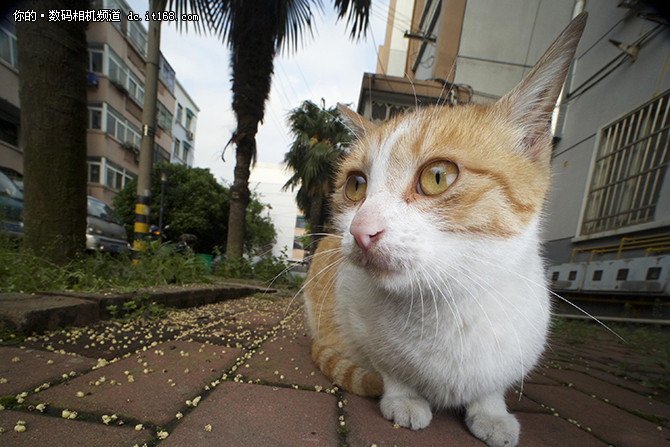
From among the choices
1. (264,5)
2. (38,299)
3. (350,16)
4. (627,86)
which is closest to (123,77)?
(264,5)

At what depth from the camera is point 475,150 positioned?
91 cm

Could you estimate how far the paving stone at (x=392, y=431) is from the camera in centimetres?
87

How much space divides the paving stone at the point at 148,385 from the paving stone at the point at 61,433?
0.06 m

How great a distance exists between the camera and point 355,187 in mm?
1129

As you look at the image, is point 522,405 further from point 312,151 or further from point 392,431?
point 312,151

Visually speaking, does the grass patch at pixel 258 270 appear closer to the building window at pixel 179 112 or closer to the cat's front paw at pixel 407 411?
the cat's front paw at pixel 407 411

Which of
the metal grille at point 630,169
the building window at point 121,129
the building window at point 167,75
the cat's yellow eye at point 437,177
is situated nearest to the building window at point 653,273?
the metal grille at point 630,169

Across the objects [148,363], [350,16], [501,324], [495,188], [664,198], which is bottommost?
[148,363]

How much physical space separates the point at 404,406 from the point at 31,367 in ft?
4.40

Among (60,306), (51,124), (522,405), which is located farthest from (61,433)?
(51,124)

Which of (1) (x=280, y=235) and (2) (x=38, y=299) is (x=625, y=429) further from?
(1) (x=280, y=235)

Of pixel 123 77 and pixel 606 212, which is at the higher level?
pixel 123 77

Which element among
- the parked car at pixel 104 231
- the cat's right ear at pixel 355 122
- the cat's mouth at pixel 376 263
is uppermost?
the cat's right ear at pixel 355 122

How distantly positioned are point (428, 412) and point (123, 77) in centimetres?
2113
